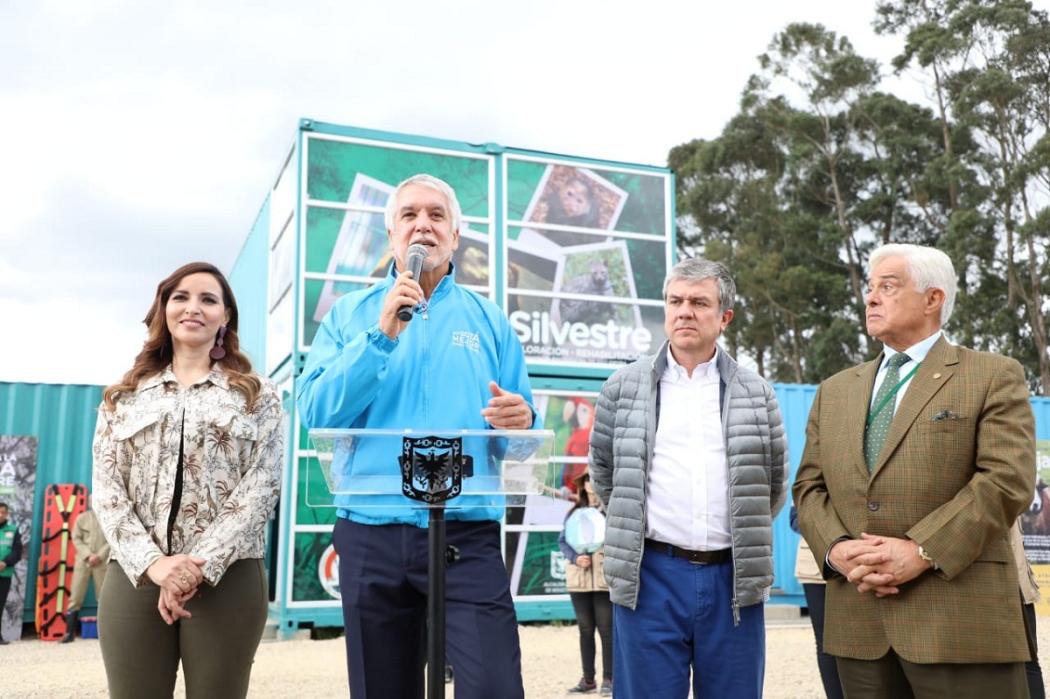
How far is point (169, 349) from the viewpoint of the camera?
3230mm

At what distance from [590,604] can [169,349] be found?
491 centimetres

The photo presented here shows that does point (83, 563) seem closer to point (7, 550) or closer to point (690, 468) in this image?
point (7, 550)

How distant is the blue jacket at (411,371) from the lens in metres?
2.38

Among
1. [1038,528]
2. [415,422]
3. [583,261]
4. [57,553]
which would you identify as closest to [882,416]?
[415,422]

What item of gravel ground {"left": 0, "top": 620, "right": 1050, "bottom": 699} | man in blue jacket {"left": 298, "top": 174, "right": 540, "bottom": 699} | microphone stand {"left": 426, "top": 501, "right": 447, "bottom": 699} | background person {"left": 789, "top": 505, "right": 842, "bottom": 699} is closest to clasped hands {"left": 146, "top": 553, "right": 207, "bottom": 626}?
man in blue jacket {"left": 298, "top": 174, "right": 540, "bottom": 699}

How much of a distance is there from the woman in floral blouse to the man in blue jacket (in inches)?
19.1

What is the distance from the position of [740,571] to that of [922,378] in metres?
0.82

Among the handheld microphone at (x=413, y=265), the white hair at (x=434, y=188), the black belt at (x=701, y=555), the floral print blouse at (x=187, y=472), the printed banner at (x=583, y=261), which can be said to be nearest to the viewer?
the handheld microphone at (x=413, y=265)

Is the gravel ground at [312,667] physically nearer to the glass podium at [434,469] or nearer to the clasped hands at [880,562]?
the clasped hands at [880,562]

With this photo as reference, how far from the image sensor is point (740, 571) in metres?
3.12

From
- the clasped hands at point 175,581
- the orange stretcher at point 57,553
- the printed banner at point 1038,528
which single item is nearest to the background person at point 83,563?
the orange stretcher at point 57,553

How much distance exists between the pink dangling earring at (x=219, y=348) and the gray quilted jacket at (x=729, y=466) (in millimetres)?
1322

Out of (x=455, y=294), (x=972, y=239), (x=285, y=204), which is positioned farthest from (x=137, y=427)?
(x=972, y=239)

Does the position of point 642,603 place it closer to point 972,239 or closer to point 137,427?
point 137,427
